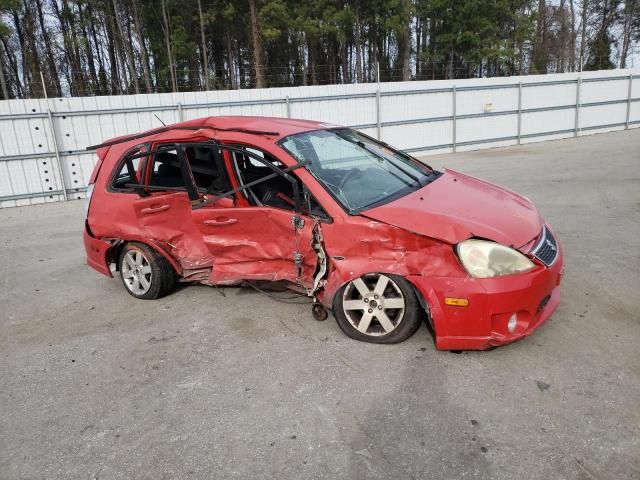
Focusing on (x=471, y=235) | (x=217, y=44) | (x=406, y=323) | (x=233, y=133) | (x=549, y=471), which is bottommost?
(x=549, y=471)

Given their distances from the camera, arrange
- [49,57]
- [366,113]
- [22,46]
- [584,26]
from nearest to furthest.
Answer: [366,113] → [49,57] → [22,46] → [584,26]

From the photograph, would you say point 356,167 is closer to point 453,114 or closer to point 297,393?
point 297,393

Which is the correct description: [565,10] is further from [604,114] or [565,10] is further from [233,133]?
[233,133]

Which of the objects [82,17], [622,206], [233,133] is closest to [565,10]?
[82,17]

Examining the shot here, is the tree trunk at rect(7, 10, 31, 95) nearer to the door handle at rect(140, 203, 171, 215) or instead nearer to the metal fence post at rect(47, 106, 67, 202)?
the metal fence post at rect(47, 106, 67, 202)

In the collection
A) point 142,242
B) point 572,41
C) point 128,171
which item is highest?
point 572,41

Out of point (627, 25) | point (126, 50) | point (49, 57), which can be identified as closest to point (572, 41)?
point (627, 25)

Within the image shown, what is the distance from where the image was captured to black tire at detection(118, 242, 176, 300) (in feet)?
15.1

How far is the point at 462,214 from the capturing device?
340 centimetres

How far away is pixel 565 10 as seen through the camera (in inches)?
1758

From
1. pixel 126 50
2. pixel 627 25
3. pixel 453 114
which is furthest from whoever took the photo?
pixel 627 25

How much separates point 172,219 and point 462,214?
2.56 metres

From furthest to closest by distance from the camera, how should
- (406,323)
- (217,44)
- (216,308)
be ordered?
(217,44)
(216,308)
(406,323)

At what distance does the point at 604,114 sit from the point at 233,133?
1950cm
